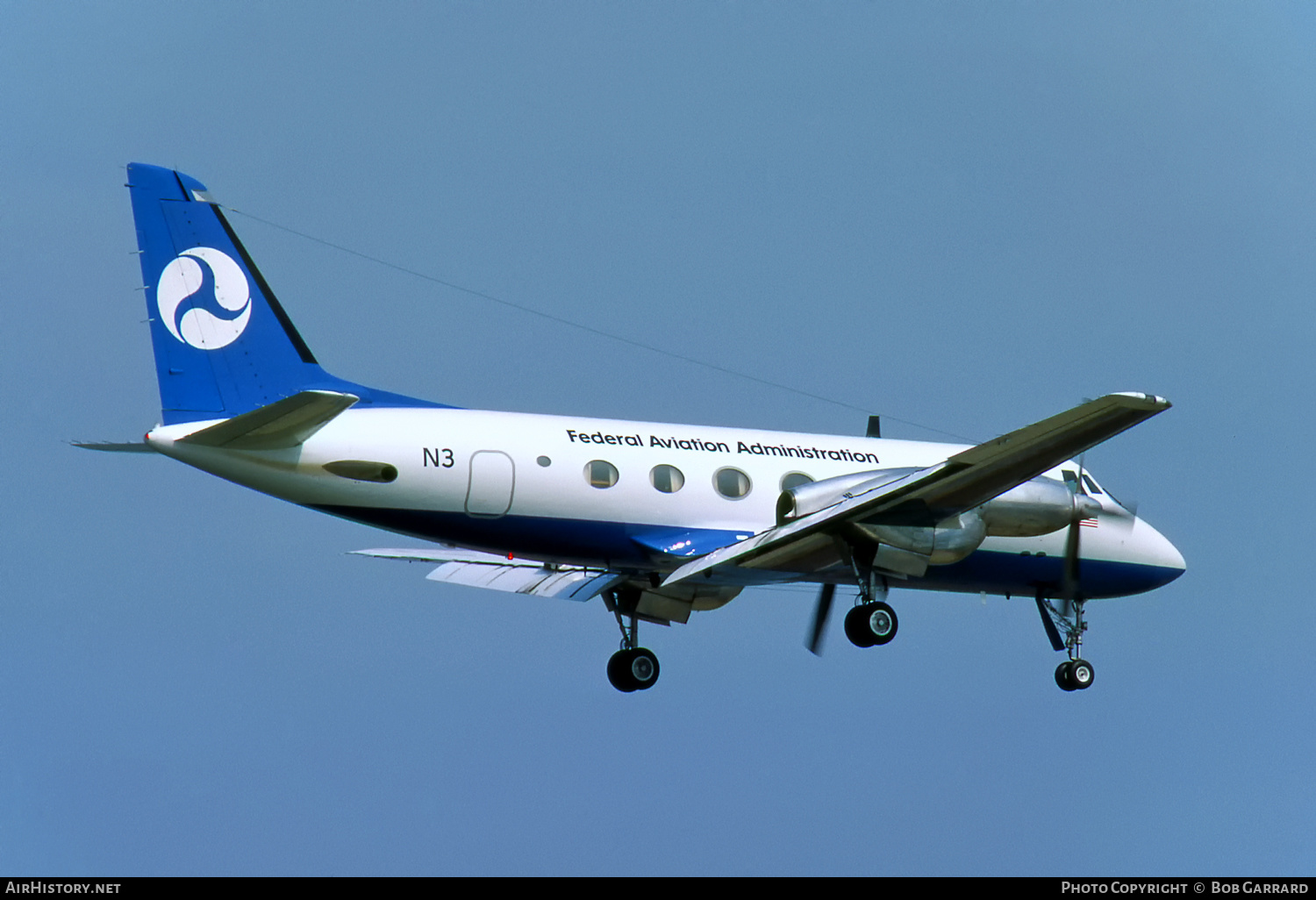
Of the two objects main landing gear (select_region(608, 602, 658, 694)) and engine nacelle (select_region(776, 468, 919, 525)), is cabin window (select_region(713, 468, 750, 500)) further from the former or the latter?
main landing gear (select_region(608, 602, 658, 694))

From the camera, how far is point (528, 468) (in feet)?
81.1

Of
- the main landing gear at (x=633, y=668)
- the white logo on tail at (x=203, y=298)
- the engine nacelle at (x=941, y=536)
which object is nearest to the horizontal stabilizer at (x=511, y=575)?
the main landing gear at (x=633, y=668)

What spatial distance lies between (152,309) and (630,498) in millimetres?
7121

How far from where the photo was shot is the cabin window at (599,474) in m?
25.1

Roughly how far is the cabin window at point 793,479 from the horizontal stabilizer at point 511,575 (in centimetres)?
309

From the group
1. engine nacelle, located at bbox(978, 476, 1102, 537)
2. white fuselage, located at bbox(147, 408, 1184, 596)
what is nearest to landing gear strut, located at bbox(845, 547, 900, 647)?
white fuselage, located at bbox(147, 408, 1184, 596)

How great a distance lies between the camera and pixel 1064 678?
28.9 metres

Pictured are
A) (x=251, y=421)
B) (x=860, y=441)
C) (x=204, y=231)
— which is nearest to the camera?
(x=251, y=421)

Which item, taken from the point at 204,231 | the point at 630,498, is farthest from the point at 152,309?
the point at 630,498

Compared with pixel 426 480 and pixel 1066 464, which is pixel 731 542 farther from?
pixel 1066 464

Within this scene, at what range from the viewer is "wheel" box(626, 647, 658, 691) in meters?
28.3

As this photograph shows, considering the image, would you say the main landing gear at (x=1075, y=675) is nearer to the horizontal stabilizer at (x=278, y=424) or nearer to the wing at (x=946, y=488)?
the wing at (x=946, y=488)

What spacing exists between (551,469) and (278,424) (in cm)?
380

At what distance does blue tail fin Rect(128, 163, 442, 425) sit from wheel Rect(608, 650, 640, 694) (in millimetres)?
5719
